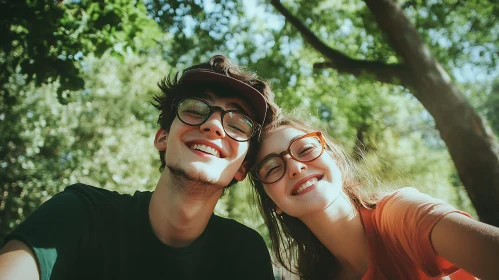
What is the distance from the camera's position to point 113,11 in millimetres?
4684

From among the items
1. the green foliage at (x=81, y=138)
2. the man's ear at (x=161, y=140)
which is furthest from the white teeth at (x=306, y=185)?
the green foliage at (x=81, y=138)

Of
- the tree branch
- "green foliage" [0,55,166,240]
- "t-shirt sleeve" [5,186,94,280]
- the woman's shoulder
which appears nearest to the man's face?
"t-shirt sleeve" [5,186,94,280]

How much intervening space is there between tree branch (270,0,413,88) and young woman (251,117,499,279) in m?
2.61

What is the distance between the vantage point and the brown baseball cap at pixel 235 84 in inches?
108

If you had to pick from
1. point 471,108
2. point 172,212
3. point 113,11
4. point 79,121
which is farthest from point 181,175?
point 79,121

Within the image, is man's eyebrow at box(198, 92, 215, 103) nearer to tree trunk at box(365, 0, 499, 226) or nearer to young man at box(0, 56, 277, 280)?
young man at box(0, 56, 277, 280)

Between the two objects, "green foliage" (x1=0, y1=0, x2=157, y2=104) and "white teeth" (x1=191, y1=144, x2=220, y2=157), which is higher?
"green foliage" (x1=0, y1=0, x2=157, y2=104)

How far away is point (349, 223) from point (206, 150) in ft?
4.49

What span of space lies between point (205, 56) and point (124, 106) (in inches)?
390

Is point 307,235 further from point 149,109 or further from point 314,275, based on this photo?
point 149,109

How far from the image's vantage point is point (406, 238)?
2111mm

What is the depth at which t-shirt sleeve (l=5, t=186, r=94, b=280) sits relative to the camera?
1845 millimetres

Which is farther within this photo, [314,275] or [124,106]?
[124,106]

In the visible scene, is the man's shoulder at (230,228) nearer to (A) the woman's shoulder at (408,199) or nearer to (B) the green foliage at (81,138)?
(A) the woman's shoulder at (408,199)
